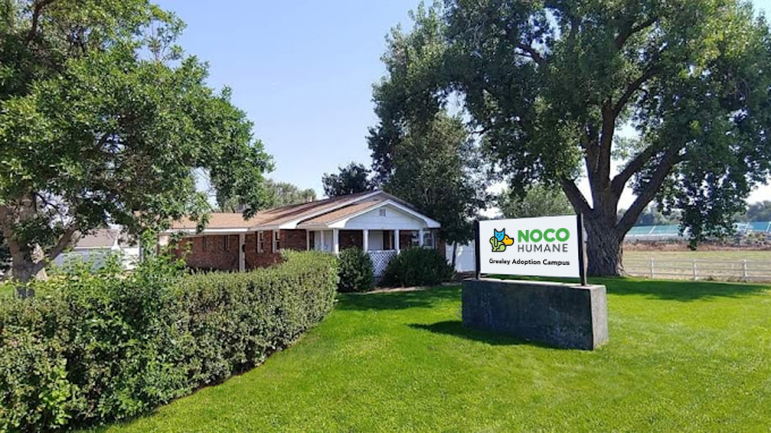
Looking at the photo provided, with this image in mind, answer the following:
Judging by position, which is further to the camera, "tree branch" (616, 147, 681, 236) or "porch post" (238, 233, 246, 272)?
"porch post" (238, 233, 246, 272)

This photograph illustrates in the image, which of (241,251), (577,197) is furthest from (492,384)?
(241,251)

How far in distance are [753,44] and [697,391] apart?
1545 cm

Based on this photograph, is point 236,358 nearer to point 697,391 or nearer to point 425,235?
point 697,391

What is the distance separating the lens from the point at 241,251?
71.4 feet

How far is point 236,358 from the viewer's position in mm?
5930

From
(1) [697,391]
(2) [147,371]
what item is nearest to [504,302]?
(1) [697,391]

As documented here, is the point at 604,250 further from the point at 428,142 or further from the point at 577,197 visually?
the point at 428,142

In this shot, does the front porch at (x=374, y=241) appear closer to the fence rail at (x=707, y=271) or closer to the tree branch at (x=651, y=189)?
the tree branch at (x=651, y=189)

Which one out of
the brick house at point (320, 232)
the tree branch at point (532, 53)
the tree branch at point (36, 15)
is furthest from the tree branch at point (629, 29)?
the tree branch at point (36, 15)

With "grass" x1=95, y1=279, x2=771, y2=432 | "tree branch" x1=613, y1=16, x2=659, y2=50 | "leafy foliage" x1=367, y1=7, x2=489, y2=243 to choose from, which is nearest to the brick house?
"leafy foliage" x1=367, y1=7, x2=489, y2=243

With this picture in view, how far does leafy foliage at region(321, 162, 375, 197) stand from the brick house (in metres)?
10.6

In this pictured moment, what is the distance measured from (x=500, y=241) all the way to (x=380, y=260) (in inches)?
352

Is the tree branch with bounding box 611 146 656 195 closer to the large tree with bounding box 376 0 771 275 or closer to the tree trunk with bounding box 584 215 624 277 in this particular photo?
the large tree with bounding box 376 0 771 275

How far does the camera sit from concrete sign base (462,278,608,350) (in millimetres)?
6504
